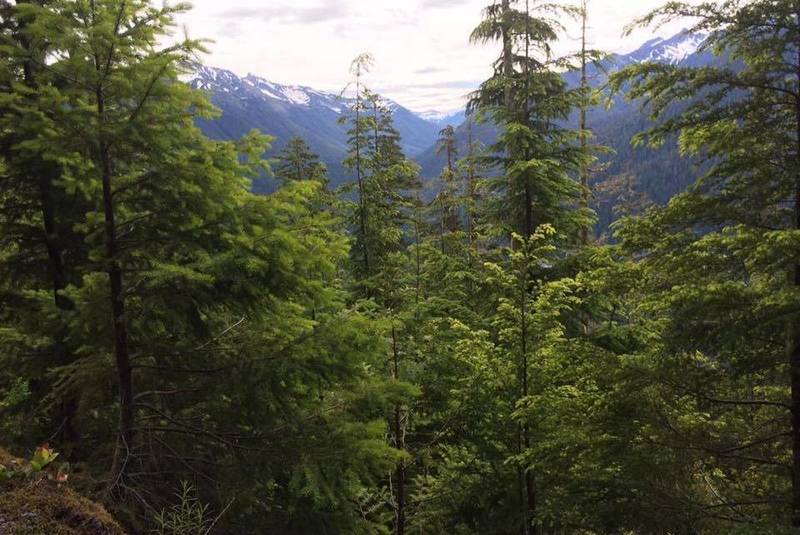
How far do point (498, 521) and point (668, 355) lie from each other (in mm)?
4473

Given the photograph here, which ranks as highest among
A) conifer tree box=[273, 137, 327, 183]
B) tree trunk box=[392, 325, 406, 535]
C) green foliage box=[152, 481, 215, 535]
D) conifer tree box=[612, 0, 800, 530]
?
conifer tree box=[273, 137, 327, 183]

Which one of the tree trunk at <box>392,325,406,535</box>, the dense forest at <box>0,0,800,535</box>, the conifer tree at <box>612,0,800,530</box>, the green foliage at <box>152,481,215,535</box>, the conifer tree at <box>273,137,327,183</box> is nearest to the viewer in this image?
the green foliage at <box>152,481,215,535</box>

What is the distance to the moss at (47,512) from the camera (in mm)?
3723

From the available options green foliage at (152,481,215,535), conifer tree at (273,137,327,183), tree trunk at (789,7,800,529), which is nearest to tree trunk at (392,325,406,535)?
green foliage at (152,481,215,535)

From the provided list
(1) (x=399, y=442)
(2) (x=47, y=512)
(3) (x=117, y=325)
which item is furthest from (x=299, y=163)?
(2) (x=47, y=512)

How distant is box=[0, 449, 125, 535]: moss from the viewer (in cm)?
372

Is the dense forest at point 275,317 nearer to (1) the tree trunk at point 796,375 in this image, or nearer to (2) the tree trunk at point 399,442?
(1) the tree trunk at point 796,375

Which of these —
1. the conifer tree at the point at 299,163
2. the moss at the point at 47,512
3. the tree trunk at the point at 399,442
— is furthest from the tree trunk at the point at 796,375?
the conifer tree at the point at 299,163

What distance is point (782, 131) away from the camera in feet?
20.4

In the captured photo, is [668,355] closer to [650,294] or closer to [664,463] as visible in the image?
[650,294]

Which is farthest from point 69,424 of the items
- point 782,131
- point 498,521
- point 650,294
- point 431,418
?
point 782,131

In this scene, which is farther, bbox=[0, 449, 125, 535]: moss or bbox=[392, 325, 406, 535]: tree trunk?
bbox=[392, 325, 406, 535]: tree trunk

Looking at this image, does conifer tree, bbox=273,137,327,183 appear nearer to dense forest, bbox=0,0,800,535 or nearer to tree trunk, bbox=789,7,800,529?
dense forest, bbox=0,0,800,535

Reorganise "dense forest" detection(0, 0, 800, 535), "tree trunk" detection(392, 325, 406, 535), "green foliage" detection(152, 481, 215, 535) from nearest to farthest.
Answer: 1. "green foliage" detection(152, 481, 215, 535)
2. "dense forest" detection(0, 0, 800, 535)
3. "tree trunk" detection(392, 325, 406, 535)
